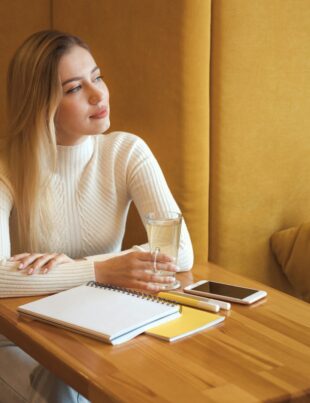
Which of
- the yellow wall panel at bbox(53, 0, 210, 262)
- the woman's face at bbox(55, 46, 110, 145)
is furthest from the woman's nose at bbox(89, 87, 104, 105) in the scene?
the yellow wall panel at bbox(53, 0, 210, 262)

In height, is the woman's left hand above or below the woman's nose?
below

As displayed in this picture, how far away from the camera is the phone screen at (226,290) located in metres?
1.34

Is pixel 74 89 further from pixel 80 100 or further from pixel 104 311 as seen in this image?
pixel 104 311

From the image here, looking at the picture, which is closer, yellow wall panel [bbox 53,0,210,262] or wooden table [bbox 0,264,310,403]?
wooden table [bbox 0,264,310,403]

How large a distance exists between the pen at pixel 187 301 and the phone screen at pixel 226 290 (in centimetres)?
7

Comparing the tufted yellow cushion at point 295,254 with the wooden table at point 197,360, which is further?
the tufted yellow cushion at point 295,254

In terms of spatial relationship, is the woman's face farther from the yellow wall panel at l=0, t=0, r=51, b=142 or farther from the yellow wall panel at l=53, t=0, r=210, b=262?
the yellow wall panel at l=0, t=0, r=51, b=142

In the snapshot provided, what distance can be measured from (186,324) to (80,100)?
747mm

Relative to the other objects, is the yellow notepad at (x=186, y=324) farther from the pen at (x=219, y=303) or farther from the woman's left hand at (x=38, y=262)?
the woman's left hand at (x=38, y=262)

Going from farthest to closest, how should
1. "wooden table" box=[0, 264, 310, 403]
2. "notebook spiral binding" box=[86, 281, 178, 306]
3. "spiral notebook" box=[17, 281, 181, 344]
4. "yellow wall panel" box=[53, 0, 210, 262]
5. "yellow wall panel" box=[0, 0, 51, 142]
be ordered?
"yellow wall panel" box=[0, 0, 51, 142], "yellow wall panel" box=[53, 0, 210, 262], "notebook spiral binding" box=[86, 281, 178, 306], "spiral notebook" box=[17, 281, 181, 344], "wooden table" box=[0, 264, 310, 403]

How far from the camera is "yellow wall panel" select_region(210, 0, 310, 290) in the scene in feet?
6.15

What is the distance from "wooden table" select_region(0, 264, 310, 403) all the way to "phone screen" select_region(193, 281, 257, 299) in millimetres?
52

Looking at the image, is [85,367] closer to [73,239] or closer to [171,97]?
[73,239]

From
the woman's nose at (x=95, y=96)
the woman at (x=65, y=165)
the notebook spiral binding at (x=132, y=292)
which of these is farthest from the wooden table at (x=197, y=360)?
the woman's nose at (x=95, y=96)
